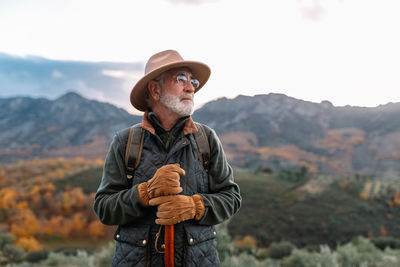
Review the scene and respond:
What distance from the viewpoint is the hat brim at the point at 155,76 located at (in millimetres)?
2271

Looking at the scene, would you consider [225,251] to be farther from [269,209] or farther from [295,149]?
[295,149]

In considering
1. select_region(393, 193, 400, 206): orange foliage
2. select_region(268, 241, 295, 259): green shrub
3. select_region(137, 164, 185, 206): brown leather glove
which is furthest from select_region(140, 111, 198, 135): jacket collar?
select_region(393, 193, 400, 206): orange foliage

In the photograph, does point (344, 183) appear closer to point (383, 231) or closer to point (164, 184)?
point (383, 231)

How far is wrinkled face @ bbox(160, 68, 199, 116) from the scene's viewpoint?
2.30m

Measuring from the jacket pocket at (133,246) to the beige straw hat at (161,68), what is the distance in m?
1.00

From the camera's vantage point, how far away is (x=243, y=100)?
3.45 m

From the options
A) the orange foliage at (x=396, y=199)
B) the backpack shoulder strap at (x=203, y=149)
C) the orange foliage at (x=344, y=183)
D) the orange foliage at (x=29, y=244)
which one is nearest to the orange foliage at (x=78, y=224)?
the orange foliage at (x=29, y=244)

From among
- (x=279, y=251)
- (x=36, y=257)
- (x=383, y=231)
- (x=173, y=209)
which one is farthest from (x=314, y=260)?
(x=383, y=231)

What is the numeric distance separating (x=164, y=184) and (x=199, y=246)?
1.88 ft

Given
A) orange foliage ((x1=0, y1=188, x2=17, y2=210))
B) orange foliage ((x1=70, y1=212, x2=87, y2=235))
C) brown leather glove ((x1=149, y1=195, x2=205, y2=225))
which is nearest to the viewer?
brown leather glove ((x1=149, y1=195, x2=205, y2=225))

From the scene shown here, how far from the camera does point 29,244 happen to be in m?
24.2

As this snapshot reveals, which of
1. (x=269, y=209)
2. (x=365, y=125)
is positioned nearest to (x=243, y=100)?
(x=269, y=209)

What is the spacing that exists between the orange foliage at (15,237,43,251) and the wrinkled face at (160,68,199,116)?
84.3 feet

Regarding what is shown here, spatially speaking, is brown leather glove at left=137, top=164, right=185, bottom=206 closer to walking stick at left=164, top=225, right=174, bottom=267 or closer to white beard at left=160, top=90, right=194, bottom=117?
walking stick at left=164, top=225, right=174, bottom=267
